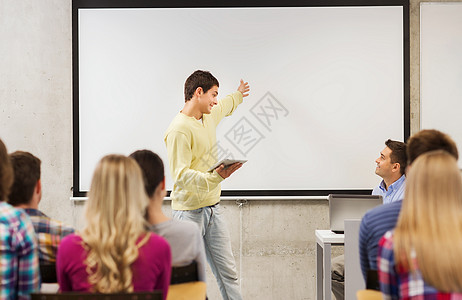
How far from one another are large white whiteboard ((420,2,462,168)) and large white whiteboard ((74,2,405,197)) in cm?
23

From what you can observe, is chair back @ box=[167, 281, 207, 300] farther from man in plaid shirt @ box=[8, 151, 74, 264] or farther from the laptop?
the laptop

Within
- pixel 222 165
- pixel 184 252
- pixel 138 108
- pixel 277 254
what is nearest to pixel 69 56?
pixel 138 108

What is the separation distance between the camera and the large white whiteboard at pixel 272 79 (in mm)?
4449

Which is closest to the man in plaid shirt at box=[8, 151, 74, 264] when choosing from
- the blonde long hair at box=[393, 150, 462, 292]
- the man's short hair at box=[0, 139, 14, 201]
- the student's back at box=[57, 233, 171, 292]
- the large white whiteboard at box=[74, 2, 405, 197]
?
the man's short hair at box=[0, 139, 14, 201]

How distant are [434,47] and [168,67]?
241cm

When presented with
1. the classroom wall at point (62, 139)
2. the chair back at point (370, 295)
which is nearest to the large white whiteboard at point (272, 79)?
the classroom wall at point (62, 139)

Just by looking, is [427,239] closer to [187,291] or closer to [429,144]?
[429,144]

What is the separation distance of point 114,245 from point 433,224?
1.00m

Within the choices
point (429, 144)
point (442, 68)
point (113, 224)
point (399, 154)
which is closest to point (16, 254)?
point (113, 224)

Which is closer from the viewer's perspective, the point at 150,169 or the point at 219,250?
the point at 150,169

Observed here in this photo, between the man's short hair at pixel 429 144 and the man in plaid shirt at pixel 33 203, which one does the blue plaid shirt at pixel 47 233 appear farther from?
the man's short hair at pixel 429 144

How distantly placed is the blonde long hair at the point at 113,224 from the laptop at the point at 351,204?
1.82m

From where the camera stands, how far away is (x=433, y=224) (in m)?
1.46

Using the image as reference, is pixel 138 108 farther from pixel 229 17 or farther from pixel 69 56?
pixel 229 17
